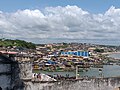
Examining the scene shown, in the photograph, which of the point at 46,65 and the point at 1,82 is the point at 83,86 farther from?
the point at 46,65

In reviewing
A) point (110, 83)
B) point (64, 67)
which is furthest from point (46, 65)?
point (110, 83)

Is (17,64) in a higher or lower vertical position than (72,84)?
higher

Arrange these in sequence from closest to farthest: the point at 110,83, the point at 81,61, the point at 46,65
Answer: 1. the point at 110,83
2. the point at 46,65
3. the point at 81,61

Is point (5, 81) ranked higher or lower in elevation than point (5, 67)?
lower

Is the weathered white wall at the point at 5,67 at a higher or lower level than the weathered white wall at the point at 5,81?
higher

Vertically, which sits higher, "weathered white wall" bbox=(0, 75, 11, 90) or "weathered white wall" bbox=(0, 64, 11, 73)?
"weathered white wall" bbox=(0, 64, 11, 73)

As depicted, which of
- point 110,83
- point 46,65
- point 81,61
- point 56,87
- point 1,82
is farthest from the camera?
point 81,61

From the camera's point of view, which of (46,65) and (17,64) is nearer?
(17,64)

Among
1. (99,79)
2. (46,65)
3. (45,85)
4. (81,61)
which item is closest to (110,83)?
(99,79)

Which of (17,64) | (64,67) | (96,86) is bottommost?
(64,67)
